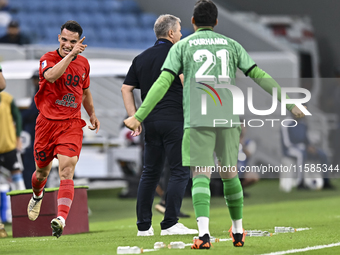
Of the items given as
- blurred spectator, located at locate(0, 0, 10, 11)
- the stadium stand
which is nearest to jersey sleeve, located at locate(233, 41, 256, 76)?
the stadium stand

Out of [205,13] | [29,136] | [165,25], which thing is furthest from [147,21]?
[205,13]

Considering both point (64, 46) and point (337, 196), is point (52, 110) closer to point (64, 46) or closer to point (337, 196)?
point (64, 46)

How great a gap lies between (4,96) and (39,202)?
3.31 m

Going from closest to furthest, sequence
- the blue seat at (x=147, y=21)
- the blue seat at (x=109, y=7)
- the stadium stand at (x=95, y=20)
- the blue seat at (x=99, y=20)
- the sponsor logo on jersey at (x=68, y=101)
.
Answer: the sponsor logo on jersey at (x=68, y=101), the stadium stand at (x=95, y=20), the blue seat at (x=99, y=20), the blue seat at (x=147, y=21), the blue seat at (x=109, y=7)

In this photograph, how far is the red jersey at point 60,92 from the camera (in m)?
5.89

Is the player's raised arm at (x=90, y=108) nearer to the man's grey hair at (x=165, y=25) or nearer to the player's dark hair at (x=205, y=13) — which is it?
the man's grey hair at (x=165, y=25)

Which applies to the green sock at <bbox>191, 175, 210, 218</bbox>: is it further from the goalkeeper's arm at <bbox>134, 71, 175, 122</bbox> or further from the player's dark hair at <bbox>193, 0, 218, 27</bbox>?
the player's dark hair at <bbox>193, 0, 218, 27</bbox>

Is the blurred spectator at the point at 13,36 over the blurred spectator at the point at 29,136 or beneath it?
over

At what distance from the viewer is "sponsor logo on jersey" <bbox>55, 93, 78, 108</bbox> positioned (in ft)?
19.4

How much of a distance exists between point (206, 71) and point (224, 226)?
117 inches

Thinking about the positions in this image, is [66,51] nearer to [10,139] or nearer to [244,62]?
[244,62]

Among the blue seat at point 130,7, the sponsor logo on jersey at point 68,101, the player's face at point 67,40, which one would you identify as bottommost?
the sponsor logo on jersey at point 68,101

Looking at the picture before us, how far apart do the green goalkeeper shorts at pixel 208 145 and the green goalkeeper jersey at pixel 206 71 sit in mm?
57

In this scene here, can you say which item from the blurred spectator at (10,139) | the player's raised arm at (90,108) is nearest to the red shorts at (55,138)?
the player's raised arm at (90,108)
